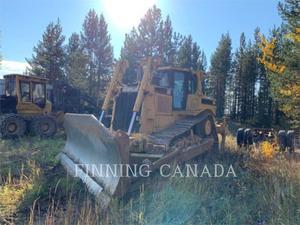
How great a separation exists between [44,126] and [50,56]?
1586cm

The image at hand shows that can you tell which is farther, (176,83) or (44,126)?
(44,126)

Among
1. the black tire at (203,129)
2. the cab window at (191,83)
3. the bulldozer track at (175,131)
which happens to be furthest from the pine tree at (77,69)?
the bulldozer track at (175,131)

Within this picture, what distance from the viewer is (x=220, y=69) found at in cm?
3731

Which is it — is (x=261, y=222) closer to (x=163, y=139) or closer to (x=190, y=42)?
(x=163, y=139)

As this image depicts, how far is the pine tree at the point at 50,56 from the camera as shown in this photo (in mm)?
27312

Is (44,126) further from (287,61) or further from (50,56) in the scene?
(50,56)

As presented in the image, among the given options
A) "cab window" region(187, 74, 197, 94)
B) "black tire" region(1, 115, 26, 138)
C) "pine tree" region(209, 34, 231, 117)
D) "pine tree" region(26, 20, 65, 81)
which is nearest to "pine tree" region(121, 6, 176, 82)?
"pine tree" region(26, 20, 65, 81)

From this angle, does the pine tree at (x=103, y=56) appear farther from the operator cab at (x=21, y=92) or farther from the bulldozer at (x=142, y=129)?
the bulldozer at (x=142, y=129)

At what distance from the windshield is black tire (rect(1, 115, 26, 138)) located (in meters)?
1.47

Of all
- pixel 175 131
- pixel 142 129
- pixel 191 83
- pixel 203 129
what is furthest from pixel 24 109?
pixel 175 131

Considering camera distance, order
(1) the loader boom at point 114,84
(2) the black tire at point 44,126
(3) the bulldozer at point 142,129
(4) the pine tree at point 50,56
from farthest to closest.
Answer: (4) the pine tree at point 50,56 < (2) the black tire at point 44,126 < (1) the loader boom at point 114,84 < (3) the bulldozer at point 142,129

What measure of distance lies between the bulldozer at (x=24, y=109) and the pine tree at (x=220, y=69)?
25778mm

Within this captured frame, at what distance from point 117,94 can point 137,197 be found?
3.13 meters

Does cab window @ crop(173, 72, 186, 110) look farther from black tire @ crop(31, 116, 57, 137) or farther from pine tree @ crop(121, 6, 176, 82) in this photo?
pine tree @ crop(121, 6, 176, 82)
